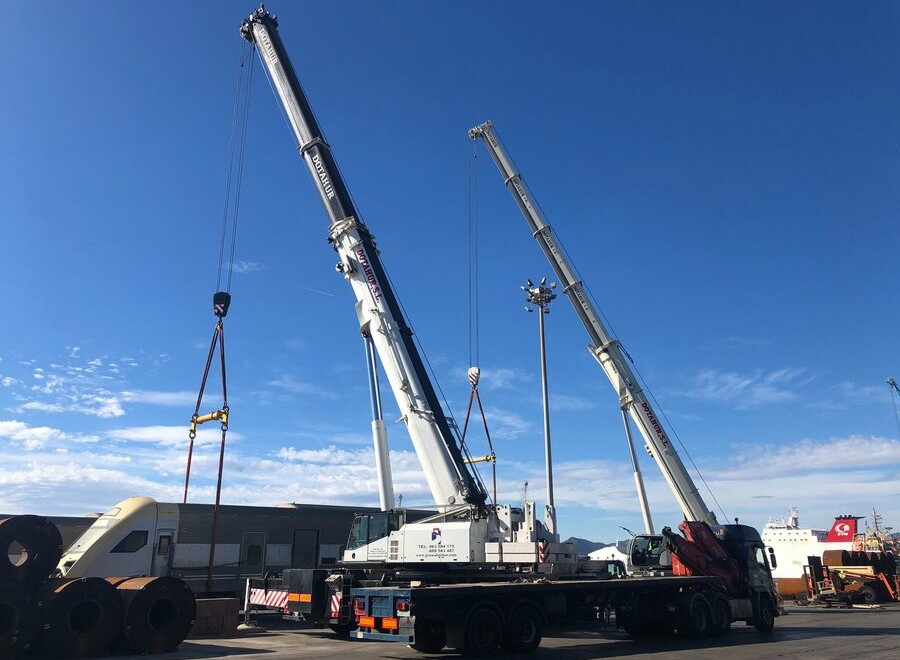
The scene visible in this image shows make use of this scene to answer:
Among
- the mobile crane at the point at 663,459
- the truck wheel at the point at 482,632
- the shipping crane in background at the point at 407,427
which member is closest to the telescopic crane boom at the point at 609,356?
the mobile crane at the point at 663,459

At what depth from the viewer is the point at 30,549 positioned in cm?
1309

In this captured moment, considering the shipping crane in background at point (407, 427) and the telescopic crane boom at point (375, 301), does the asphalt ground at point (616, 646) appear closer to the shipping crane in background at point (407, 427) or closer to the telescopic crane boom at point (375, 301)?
the shipping crane in background at point (407, 427)

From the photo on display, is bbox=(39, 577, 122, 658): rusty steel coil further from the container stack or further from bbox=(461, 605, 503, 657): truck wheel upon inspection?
bbox=(461, 605, 503, 657): truck wheel

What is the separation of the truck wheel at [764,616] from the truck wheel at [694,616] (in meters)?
2.47

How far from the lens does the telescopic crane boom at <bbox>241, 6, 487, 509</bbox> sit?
16.9 metres

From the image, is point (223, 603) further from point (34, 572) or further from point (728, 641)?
point (728, 641)

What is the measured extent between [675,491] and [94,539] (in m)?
18.9

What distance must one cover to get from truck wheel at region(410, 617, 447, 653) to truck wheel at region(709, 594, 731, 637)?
8.18 metres

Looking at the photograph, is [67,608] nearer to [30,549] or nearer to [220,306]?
[30,549]

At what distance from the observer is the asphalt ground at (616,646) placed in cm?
1370

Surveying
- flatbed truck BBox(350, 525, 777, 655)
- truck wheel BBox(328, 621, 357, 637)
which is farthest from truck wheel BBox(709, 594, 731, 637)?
truck wheel BBox(328, 621, 357, 637)

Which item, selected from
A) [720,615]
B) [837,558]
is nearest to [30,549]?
[720,615]

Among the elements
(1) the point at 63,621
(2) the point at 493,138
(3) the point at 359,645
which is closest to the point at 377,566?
(3) the point at 359,645

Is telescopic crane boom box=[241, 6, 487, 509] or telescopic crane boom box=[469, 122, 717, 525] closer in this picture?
telescopic crane boom box=[241, 6, 487, 509]
